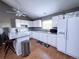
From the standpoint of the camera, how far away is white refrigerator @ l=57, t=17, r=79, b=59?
8.34 feet

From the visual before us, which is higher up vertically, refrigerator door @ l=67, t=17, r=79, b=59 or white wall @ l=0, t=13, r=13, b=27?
white wall @ l=0, t=13, r=13, b=27

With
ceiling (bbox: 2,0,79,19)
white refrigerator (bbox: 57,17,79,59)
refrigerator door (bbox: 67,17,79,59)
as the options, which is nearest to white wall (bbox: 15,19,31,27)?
ceiling (bbox: 2,0,79,19)

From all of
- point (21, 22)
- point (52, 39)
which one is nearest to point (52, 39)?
point (52, 39)

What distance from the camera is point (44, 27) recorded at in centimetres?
569

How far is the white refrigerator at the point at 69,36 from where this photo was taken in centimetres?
254

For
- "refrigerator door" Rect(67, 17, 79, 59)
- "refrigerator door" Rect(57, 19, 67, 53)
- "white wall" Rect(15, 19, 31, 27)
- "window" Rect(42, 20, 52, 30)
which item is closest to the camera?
"refrigerator door" Rect(67, 17, 79, 59)

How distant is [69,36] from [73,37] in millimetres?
172

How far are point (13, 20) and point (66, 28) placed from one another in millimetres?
4333

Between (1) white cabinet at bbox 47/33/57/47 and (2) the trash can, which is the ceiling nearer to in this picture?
(1) white cabinet at bbox 47/33/57/47

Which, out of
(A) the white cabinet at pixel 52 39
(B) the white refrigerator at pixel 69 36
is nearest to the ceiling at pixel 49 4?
(B) the white refrigerator at pixel 69 36

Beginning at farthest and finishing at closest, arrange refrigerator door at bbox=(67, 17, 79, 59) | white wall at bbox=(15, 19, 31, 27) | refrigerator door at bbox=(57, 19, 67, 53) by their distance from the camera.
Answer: white wall at bbox=(15, 19, 31, 27) < refrigerator door at bbox=(57, 19, 67, 53) < refrigerator door at bbox=(67, 17, 79, 59)

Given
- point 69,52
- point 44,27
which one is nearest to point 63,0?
point 69,52

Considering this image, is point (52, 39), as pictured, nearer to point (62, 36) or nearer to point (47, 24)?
point (62, 36)

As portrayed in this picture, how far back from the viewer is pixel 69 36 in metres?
2.78
